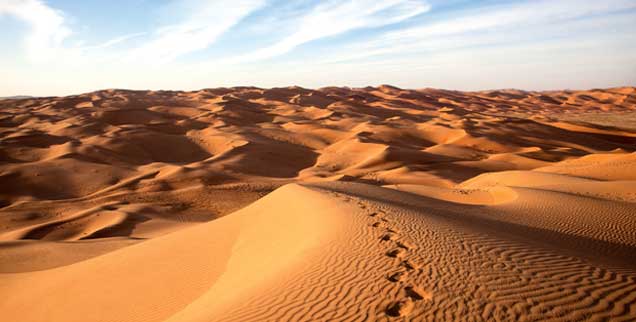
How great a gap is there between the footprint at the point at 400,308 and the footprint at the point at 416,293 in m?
0.11

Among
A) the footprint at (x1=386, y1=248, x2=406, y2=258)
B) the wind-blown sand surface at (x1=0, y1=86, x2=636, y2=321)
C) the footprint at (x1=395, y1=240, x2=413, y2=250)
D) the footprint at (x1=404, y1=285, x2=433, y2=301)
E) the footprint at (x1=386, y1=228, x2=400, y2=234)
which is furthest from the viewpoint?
the footprint at (x1=386, y1=228, x2=400, y2=234)

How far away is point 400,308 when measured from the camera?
168 inches

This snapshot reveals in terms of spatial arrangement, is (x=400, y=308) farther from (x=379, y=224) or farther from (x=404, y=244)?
(x=379, y=224)

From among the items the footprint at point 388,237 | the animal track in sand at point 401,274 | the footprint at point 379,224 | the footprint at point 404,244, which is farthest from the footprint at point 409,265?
the footprint at point 379,224

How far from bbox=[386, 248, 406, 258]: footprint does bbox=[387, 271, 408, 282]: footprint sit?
0.63 m

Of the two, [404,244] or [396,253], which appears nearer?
[396,253]

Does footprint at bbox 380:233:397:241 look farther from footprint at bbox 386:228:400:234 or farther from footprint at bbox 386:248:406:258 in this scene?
footprint at bbox 386:248:406:258

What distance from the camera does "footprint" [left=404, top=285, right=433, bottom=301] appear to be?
14.5ft

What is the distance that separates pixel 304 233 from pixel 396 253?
7.29 feet

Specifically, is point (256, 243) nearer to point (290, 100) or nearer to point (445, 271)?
point (445, 271)

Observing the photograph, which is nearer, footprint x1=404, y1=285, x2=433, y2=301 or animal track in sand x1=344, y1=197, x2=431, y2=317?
animal track in sand x1=344, y1=197, x2=431, y2=317

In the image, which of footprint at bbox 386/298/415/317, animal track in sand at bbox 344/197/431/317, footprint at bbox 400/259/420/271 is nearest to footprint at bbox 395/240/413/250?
animal track in sand at bbox 344/197/431/317

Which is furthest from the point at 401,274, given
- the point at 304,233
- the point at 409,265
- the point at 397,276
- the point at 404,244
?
the point at 304,233

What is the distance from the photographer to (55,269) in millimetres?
9594
